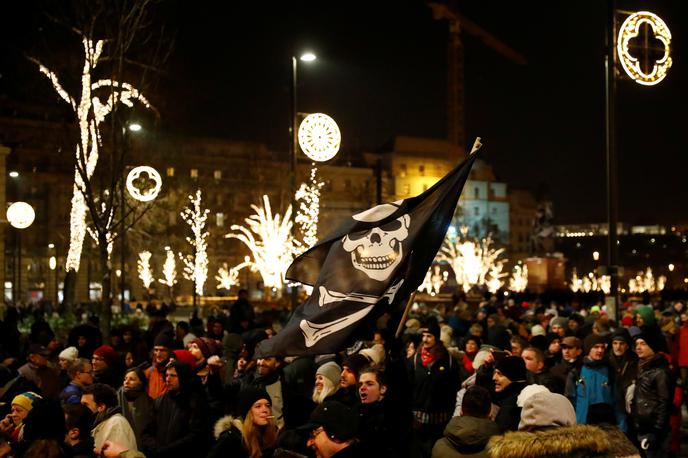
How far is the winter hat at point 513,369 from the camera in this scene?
827 cm

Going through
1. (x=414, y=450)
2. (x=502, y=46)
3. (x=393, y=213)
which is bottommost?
(x=414, y=450)

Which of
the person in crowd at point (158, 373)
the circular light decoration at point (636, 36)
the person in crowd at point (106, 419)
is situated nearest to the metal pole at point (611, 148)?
the circular light decoration at point (636, 36)

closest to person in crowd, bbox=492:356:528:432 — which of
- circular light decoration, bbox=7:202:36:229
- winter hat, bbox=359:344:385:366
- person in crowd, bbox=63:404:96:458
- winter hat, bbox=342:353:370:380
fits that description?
winter hat, bbox=342:353:370:380

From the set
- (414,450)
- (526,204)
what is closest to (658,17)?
(414,450)

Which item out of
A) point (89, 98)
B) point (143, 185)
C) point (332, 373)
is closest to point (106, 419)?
point (332, 373)

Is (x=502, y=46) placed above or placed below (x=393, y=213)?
above

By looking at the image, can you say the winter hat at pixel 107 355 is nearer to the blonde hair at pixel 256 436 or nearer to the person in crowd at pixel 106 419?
the person in crowd at pixel 106 419

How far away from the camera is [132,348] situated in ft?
47.1

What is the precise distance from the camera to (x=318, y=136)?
→ 62.8ft

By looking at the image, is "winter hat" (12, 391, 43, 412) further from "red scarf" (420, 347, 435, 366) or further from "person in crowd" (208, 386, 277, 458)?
"red scarf" (420, 347, 435, 366)

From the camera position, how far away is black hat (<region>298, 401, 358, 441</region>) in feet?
17.7

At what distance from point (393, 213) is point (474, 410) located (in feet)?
5.37

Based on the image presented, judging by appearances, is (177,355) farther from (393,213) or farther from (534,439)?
(534,439)

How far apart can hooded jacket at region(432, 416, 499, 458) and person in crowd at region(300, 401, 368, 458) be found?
949 millimetres
